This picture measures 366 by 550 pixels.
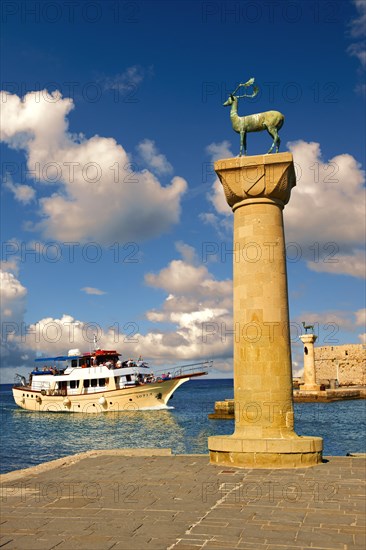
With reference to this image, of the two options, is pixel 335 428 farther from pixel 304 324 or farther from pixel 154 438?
pixel 304 324

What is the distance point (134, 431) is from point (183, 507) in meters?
35.6

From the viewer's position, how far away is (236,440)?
12.2 m

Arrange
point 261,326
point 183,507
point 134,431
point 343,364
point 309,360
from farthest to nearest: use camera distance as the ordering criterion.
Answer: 1. point 343,364
2. point 309,360
3. point 134,431
4. point 261,326
5. point 183,507

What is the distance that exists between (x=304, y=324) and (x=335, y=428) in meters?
22.3

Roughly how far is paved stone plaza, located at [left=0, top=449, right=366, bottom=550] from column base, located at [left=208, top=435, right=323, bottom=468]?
1.21ft

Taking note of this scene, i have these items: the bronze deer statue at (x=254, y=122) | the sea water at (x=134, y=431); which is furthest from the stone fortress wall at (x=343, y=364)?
the bronze deer statue at (x=254, y=122)

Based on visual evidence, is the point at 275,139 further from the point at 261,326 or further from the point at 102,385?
the point at 102,385

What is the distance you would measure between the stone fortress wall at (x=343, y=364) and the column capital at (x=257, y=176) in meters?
81.2

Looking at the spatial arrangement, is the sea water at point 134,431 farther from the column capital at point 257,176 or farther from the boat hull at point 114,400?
the column capital at point 257,176

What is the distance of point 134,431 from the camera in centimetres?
4272

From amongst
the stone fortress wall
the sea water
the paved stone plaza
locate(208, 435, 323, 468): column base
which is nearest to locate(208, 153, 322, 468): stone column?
locate(208, 435, 323, 468): column base

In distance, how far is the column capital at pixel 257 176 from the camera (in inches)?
508

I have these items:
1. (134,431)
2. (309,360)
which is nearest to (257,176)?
(134,431)

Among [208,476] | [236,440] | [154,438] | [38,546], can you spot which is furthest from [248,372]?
[154,438]
